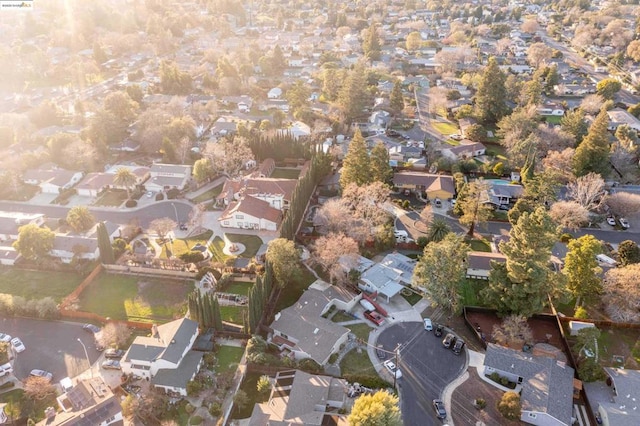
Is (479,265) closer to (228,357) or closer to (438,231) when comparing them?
(438,231)

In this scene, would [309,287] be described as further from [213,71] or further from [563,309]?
[213,71]

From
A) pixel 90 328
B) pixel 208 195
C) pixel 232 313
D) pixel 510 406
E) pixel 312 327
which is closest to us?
pixel 510 406

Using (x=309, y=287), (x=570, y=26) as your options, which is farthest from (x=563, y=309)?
(x=570, y=26)

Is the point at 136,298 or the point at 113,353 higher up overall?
the point at 113,353

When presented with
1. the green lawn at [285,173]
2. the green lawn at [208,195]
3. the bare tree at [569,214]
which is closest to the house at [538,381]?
the bare tree at [569,214]

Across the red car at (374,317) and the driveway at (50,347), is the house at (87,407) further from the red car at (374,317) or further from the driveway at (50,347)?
the red car at (374,317)

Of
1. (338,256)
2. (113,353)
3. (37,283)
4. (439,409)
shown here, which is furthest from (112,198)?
(439,409)
